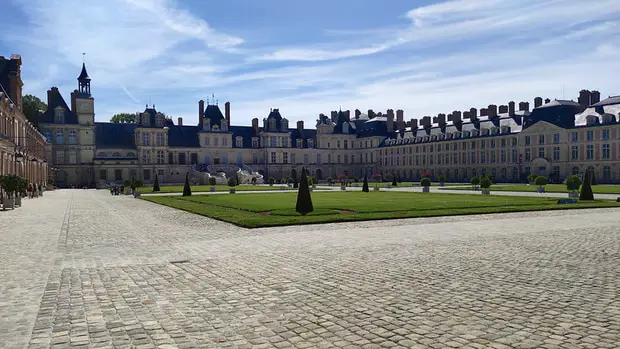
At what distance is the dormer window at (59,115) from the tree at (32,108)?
11.6 ft

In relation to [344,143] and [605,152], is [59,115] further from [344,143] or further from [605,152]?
[605,152]

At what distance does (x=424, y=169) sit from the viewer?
77.9 m

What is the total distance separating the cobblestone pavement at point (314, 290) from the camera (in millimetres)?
4941

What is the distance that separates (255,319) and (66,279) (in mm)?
3839

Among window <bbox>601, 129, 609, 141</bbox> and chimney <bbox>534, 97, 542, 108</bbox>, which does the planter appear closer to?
window <bbox>601, 129, 609, 141</bbox>

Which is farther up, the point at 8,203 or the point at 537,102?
the point at 537,102

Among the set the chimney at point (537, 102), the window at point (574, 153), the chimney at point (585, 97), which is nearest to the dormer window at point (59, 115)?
the chimney at point (537, 102)

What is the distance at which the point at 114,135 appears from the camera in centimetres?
7244

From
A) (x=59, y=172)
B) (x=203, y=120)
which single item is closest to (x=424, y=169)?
(x=203, y=120)

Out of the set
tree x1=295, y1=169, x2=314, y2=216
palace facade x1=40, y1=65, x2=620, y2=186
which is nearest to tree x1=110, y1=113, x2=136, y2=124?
palace facade x1=40, y1=65, x2=620, y2=186

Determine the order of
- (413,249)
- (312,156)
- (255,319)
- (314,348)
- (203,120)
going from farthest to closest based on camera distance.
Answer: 1. (312,156)
2. (203,120)
3. (413,249)
4. (255,319)
5. (314,348)

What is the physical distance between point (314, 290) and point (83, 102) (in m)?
69.6

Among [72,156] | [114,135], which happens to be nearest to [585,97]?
[114,135]

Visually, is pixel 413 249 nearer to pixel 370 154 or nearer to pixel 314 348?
pixel 314 348
